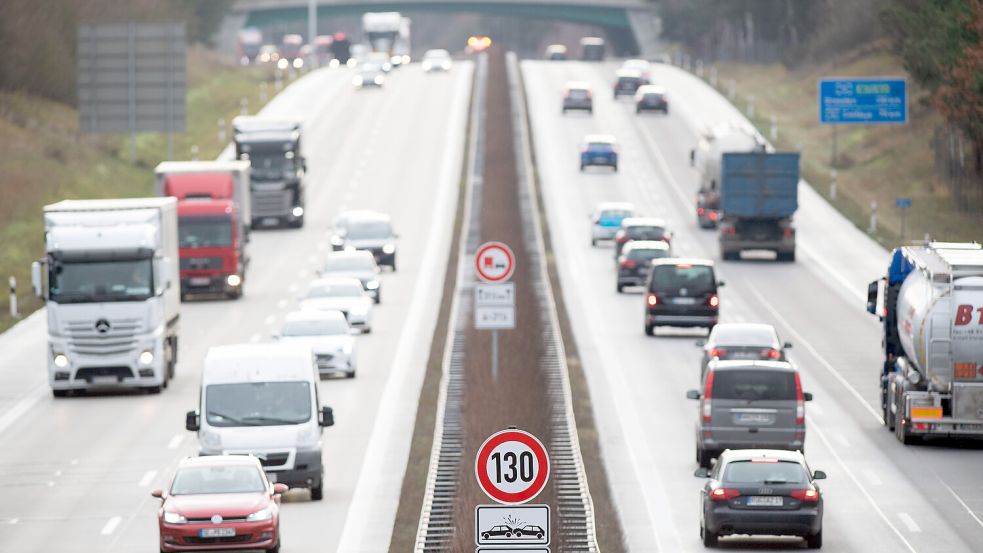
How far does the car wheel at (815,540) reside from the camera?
22.6 meters

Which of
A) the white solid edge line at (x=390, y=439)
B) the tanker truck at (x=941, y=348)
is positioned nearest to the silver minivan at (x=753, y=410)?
the tanker truck at (x=941, y=348)

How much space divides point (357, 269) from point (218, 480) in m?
29.2

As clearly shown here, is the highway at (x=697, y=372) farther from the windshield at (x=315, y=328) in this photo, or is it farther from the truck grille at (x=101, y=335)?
the truck grille at (x=101, y=335)

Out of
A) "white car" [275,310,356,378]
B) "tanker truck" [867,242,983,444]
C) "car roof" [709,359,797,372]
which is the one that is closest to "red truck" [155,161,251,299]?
"white car" [275,310,356,378]

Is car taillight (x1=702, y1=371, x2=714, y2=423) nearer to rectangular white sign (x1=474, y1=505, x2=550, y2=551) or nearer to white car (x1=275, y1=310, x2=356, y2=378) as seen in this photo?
white car (x1=275, y1=310, x2=356, y2=378)

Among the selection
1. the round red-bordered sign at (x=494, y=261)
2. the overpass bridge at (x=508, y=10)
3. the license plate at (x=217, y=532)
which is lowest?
the license plate at (x=217, y=532)

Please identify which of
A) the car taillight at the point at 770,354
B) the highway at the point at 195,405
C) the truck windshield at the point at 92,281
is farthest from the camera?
the truck windshield at the point at 92,281

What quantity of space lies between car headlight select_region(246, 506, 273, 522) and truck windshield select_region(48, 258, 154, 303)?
51.4 ft

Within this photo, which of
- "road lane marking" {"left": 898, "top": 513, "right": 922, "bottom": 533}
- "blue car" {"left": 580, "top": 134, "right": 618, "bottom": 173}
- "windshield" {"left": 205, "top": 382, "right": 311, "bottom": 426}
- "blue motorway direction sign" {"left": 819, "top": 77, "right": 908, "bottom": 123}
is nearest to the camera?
"road lane marking" {"left": 898, "top": 513, "right": 922, "bottom": 533}

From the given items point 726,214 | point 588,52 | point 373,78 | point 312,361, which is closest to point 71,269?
point 312,361

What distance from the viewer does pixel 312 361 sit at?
27109mm

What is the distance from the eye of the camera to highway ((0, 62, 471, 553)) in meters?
25.2

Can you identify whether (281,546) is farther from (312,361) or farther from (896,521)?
(896,521)

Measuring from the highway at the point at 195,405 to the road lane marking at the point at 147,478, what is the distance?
0.08 ft
